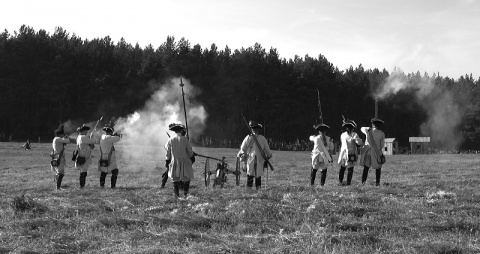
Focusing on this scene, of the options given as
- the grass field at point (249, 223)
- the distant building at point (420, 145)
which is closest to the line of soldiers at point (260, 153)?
the grass field at point (249, 223)

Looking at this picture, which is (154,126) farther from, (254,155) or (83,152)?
(254,155)

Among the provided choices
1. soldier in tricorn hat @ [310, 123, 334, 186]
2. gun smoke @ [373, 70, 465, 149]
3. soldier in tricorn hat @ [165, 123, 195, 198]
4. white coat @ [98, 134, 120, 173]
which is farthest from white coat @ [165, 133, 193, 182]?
gun smoke @ [373, 70, 465, 149]

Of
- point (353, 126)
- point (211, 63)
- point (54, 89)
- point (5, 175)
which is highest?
point (211, 63)

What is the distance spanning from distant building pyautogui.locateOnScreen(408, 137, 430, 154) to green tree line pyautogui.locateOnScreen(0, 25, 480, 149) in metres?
12.2

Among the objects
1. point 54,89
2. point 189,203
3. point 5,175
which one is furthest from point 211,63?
point 189,203

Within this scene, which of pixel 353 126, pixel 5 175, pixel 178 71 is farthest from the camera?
pixel 178 71

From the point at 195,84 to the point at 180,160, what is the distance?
6781 cm

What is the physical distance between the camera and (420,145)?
311 feet

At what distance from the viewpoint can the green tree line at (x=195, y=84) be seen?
74875 millimetres

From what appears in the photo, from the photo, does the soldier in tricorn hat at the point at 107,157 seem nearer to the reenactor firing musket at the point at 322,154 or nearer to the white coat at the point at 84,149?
the white coat at the point at 84,149

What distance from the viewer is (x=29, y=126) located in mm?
72438

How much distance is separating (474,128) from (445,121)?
570 centimetres

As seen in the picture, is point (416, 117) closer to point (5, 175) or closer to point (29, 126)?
point (29, 126)

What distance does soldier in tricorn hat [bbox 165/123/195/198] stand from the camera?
15.8m
